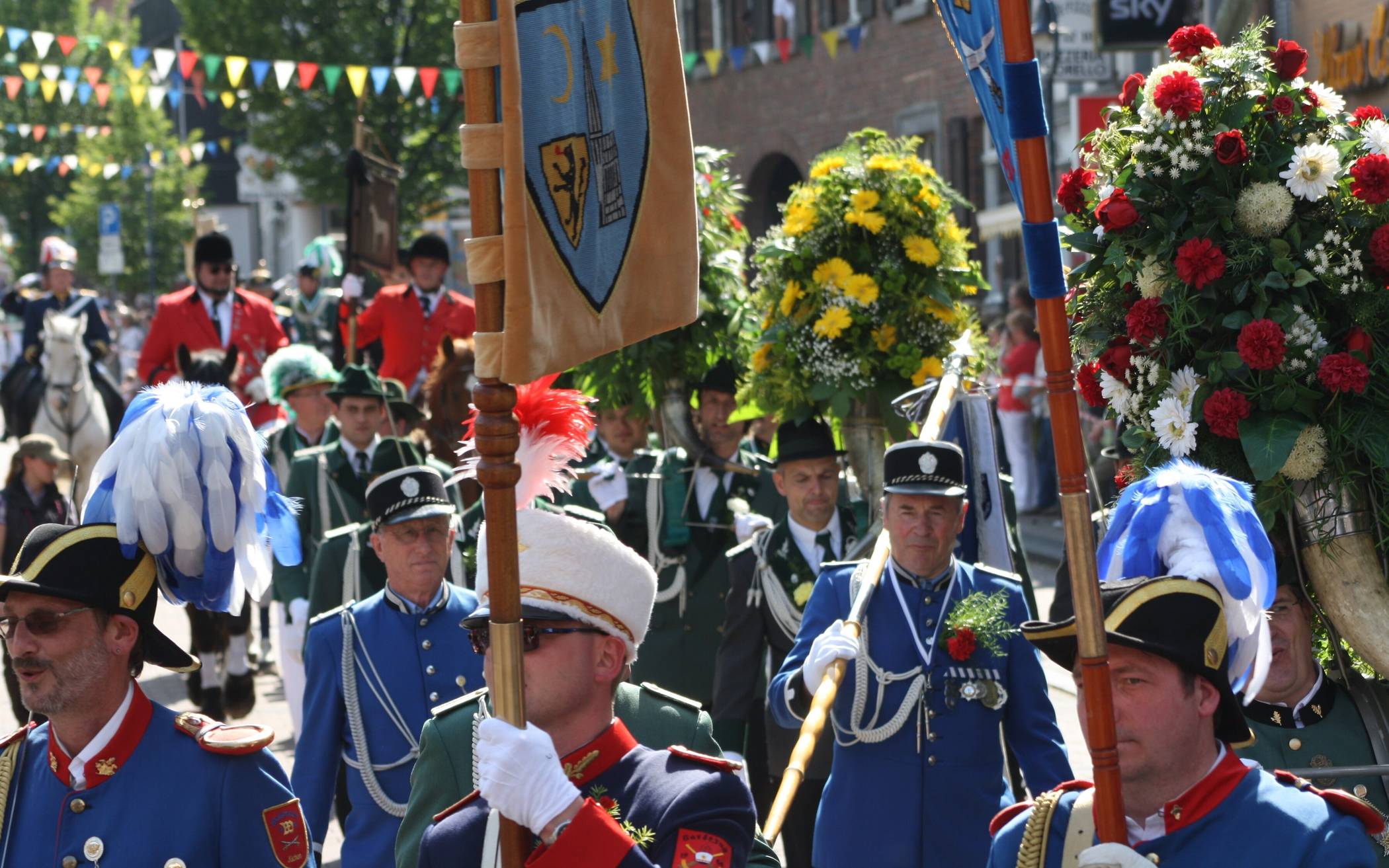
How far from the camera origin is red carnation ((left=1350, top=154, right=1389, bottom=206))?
168 inches

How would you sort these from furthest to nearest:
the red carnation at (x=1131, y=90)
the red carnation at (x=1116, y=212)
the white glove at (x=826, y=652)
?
the white glove at (x=826, y=652), the red carnation at (x=1131, y=90), the red carnation at (x=1116, y=212)

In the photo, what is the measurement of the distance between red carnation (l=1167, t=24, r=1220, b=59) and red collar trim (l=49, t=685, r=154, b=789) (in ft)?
9.54

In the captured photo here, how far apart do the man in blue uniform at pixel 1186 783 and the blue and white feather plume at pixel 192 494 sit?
1798 mm

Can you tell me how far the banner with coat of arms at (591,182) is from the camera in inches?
117

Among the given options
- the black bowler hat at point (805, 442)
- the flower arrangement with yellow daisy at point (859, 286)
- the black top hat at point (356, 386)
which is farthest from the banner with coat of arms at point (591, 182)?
the black top hat at point (356, 386)

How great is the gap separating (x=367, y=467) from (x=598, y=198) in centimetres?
589

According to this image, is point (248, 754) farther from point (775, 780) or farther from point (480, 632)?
point (775, 780)

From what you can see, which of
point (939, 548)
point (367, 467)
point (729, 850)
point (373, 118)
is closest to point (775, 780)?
point (939, 548)

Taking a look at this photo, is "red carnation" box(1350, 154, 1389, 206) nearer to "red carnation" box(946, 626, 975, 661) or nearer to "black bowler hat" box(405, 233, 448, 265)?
"red carnation" box(946, 626, 975, 661)

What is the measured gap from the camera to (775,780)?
6977mm

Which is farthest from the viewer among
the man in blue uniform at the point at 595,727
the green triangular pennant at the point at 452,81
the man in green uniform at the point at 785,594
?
the green triangular pennant at the point at 452,81

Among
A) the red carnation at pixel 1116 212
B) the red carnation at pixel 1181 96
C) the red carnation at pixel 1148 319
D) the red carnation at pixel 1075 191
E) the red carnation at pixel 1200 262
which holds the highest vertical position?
the red carnation at pixel 1181 96

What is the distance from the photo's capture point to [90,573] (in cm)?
384

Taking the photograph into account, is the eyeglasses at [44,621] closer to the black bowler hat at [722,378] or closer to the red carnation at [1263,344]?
the red carnation at [1263,344]
